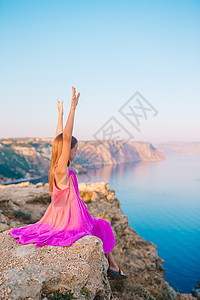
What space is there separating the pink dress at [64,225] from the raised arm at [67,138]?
0.33 m

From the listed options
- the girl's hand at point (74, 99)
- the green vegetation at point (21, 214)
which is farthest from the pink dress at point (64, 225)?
the green vegetation at point (21, 214)

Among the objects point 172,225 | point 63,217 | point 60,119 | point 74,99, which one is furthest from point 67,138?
point 172,225

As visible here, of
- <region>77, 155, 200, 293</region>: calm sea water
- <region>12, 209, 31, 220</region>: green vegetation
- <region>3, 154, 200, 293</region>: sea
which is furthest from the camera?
<region>77, 155, 200, 293</region>: calm sea water

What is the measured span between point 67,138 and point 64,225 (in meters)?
1.24

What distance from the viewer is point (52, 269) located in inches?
91.0

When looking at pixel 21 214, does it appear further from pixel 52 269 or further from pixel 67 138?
pixel 67 138

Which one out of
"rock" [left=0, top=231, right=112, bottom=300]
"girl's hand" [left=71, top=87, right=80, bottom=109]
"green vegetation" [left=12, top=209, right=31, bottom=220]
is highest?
"girl's hand" [left=71, top=87, right=80, bottom=109]

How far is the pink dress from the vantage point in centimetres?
282

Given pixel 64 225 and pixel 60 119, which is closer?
pixel 64 225

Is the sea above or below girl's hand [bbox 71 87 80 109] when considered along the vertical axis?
below

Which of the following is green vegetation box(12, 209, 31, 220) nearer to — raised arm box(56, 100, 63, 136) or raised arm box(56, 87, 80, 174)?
raised arm box(56, 100, 63, 136)

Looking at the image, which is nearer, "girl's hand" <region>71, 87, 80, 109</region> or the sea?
"girl's hand" <region>71, 87, 80, 109</region>

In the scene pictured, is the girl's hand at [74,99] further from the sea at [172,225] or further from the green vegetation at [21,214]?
the sea at [172,225]

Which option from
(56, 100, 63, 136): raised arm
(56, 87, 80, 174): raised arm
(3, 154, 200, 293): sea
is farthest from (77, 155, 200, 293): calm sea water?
(56, 87, 80, 174): raised arm
